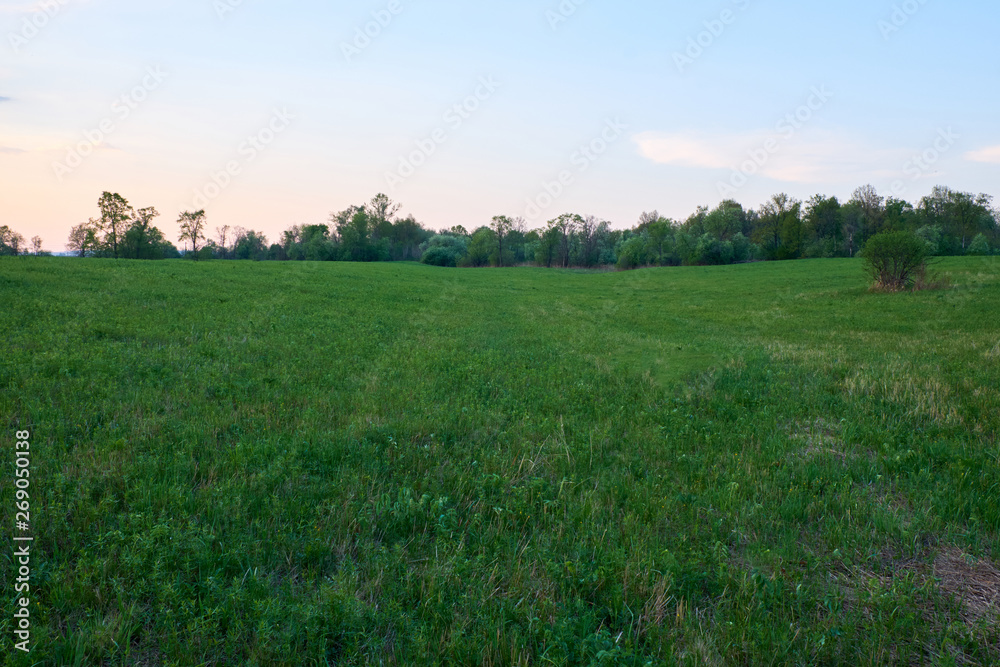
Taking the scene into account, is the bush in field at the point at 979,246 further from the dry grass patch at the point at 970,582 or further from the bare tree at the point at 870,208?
the dry grass patch at the point at 970,582

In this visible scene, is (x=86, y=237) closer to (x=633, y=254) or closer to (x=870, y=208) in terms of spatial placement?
(x=633, y=254)

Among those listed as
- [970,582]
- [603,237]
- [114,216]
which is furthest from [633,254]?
[970,582]

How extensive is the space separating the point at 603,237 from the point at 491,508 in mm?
115304

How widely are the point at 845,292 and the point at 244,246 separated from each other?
115 meters

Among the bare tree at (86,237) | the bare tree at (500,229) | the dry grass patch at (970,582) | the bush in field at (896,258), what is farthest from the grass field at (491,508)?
the bare tree at (500,229)

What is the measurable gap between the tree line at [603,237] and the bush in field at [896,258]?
41019mm

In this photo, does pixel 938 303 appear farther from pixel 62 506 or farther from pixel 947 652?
pixel 62 506

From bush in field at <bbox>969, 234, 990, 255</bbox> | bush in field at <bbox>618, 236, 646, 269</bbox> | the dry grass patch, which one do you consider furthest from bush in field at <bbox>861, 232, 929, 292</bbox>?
bush in field at <bbox>618, 236, 646, 269</bbox>

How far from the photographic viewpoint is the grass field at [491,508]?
3381 mm

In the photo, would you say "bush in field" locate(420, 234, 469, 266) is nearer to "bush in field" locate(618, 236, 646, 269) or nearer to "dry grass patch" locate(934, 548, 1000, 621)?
"bush in field" locate(618, 236, 646, 269)

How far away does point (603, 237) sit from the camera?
11550cm

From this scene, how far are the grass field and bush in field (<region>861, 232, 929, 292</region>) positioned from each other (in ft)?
83.3

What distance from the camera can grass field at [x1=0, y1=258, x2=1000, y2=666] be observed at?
3.38 metres

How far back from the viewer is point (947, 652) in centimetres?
330
